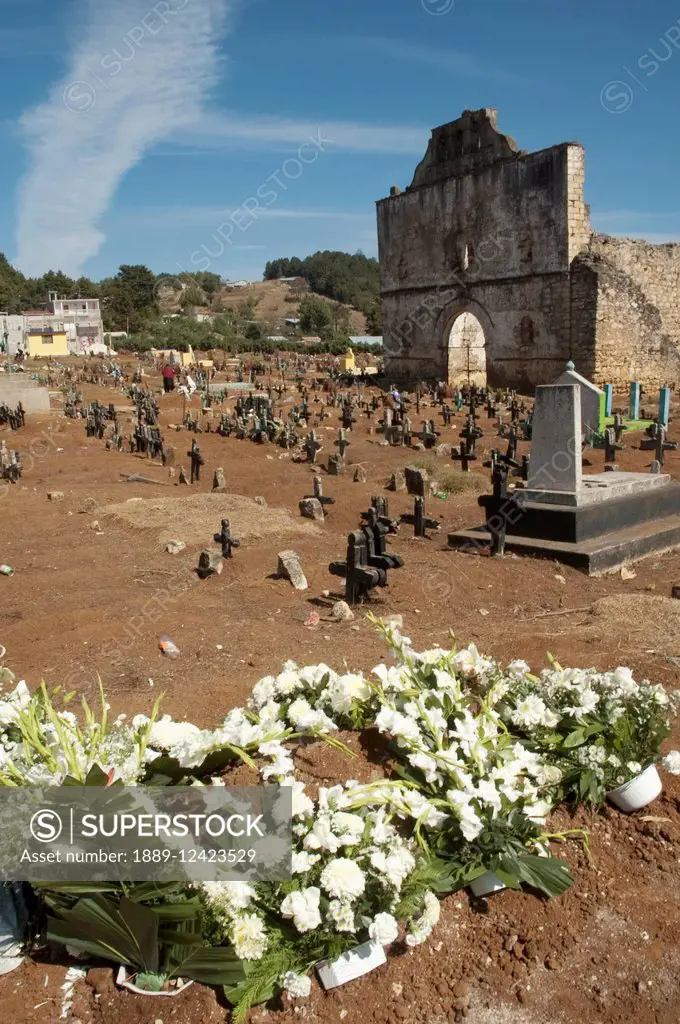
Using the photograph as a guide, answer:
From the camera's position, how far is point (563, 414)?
9.38 m

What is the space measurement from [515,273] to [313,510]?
17.8m

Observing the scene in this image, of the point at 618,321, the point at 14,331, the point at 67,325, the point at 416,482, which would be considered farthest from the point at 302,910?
the point at 67,325

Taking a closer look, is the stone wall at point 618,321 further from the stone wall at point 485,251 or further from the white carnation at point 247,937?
the white carnation at point 247,937

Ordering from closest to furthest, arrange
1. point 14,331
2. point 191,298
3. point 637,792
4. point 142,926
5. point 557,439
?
1. point 142,926
2. point 637,792
3. point 557,439
4. point 14,331
5. point 191,298

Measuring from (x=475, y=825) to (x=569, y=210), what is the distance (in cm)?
2465

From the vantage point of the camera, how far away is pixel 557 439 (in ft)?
30.8

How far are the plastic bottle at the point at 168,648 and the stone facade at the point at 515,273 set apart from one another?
68.5ft

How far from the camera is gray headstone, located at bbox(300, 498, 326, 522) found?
37.2ft

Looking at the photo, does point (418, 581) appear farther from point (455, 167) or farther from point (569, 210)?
point (455, 167)

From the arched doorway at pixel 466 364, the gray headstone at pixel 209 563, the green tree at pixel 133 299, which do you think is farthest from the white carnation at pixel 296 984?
the green tree at pixel 133 299

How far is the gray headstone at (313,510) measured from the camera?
1134 centimetres

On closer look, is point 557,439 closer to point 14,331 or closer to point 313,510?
point 313,510

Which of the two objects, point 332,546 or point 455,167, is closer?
point 332,546

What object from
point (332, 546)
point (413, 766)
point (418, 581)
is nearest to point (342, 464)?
point (332, 546)
